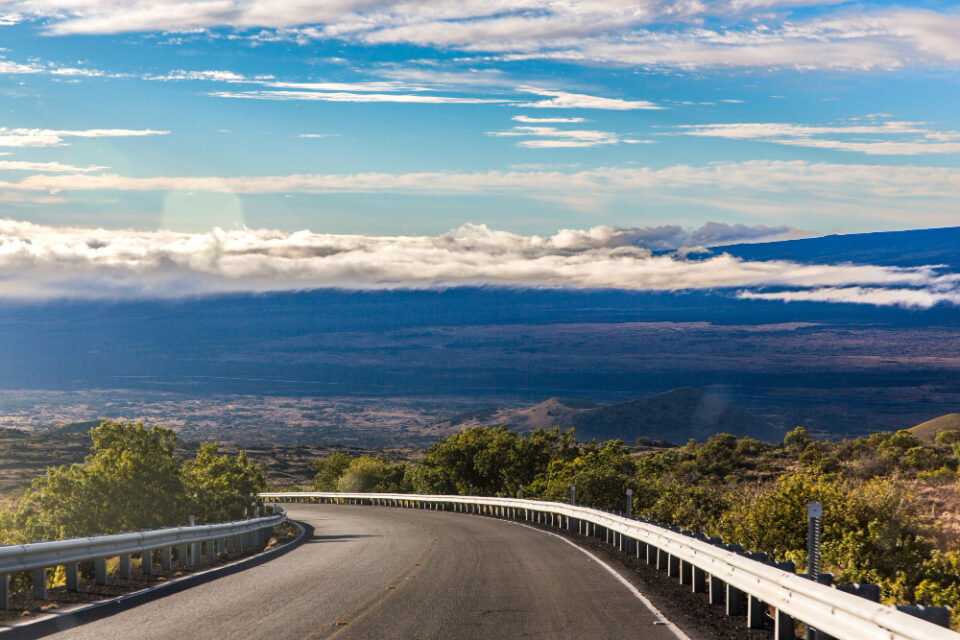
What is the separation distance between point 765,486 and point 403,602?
40783mm

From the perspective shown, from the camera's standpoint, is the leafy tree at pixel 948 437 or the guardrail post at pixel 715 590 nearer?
the guardrail post at pixel 715 590

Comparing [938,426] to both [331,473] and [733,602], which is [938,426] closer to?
[331,473]

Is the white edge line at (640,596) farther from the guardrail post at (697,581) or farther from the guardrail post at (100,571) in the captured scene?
the guardrail post at (100,571)

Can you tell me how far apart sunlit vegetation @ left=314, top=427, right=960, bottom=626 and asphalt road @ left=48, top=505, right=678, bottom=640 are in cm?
420

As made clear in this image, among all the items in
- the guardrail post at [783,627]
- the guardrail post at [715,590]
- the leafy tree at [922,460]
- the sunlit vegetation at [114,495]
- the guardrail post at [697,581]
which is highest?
the guardrail post at [783,627]

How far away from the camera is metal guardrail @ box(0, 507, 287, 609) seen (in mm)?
13297

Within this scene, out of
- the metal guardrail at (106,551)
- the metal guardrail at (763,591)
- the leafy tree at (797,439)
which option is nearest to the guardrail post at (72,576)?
the metal guardrail at (106,551)

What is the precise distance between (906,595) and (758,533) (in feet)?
12.2

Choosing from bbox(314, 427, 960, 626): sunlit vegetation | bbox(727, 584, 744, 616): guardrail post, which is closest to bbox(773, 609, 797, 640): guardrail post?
bbox(727, 584, 744, 616): guardrail post

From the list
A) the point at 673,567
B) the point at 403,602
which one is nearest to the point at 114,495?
the point at 673,567

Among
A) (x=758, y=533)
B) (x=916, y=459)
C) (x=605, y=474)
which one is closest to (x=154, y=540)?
(x=758, y=533)

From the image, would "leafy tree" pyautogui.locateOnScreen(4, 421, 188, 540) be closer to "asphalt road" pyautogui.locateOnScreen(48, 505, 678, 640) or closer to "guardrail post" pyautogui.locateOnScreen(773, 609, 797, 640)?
"asphalt road" pyautogui.locateOnScreen(48, 505, 678, 640)

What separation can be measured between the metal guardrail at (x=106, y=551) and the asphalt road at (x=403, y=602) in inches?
54.5

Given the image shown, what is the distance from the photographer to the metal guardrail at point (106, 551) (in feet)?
43.6
